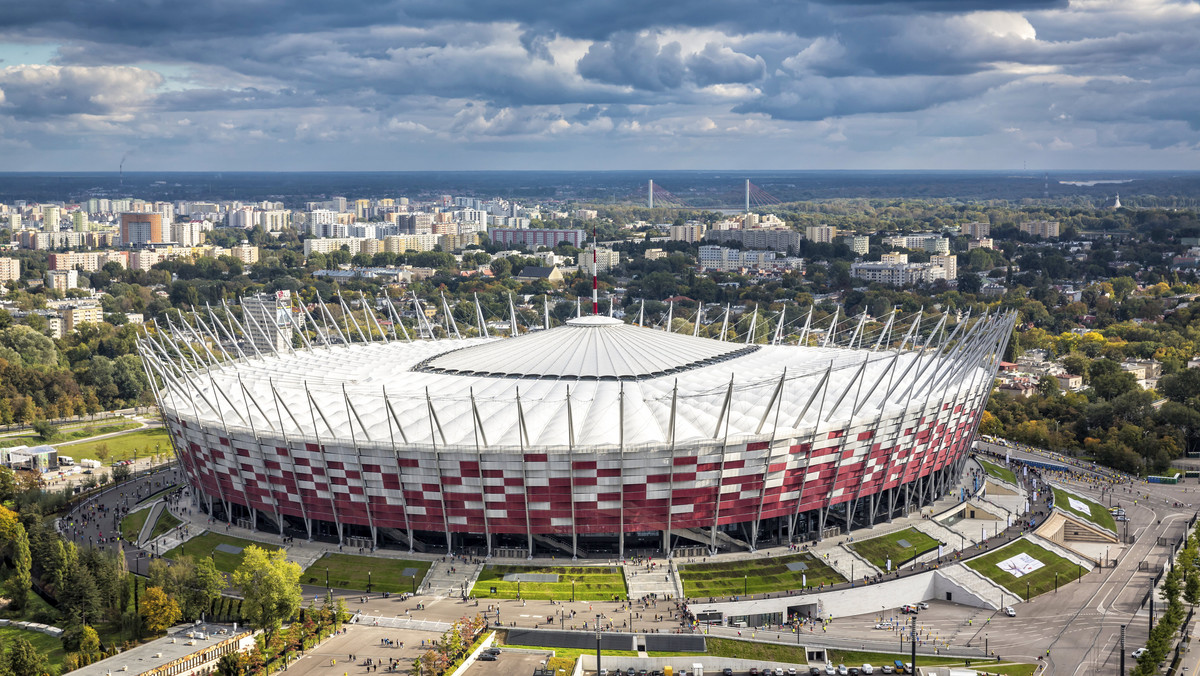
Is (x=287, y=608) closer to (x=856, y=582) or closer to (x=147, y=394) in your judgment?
(x=856, y=582)

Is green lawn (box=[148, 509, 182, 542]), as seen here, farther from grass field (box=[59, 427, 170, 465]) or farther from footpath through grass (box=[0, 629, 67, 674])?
grass field (box=[59, 427, 170, 465])

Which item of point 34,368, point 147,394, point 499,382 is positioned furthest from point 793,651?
point 34,368

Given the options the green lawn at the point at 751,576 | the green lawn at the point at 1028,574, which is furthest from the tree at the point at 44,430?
the green lawn at the point at 1028,574

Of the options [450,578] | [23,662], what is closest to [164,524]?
[450,578]

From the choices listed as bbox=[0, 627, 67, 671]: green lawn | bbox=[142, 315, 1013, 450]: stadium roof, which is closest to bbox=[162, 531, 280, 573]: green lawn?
bbox=[142, 315, 1013, 450]: stadium roof

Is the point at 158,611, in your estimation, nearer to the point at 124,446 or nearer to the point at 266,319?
the point at 124,446

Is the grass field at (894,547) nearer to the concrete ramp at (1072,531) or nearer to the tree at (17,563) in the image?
the concrete ramp at (1072,531)
